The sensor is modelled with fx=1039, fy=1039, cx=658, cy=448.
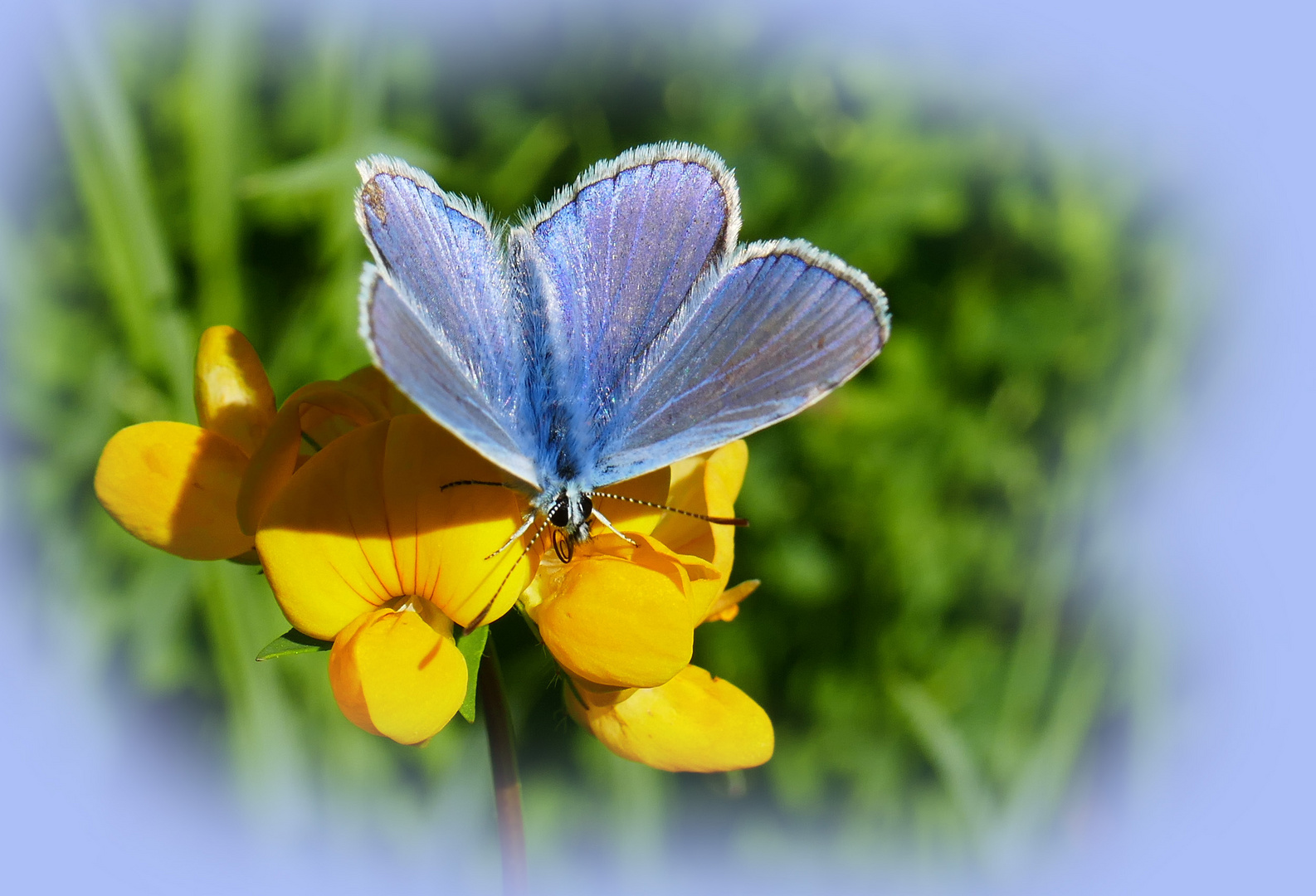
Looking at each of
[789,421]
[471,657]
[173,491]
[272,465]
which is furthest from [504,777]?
[789,421]

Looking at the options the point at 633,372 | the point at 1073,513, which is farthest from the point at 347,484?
the point at 1073,513

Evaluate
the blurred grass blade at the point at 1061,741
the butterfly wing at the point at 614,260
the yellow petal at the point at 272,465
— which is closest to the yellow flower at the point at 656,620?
the butterfly wing at the point at 614,260

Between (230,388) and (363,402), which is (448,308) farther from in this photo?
(230,388)

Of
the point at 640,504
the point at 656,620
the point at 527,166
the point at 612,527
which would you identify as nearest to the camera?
the point at 656,620

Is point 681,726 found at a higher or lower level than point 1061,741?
higher

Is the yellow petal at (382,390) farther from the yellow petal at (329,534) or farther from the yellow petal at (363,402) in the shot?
the yellow petal at (329,534)

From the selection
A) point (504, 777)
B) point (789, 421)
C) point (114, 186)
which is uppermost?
point (114, 186)
